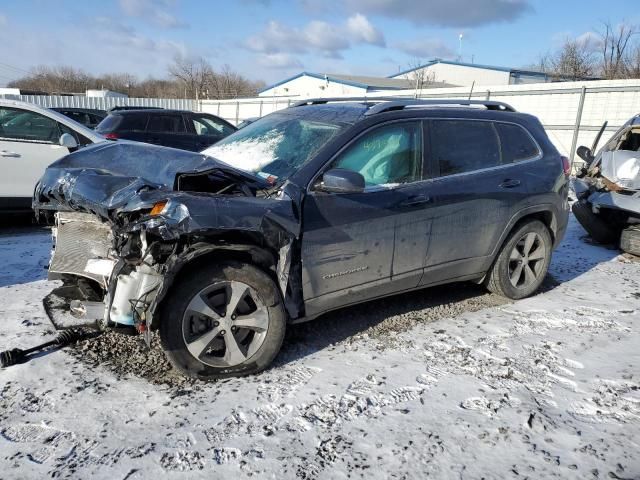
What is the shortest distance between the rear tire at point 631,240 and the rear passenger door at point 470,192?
262 centimetres

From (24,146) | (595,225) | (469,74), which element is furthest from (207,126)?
(469,74)

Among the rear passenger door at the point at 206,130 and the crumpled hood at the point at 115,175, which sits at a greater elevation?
the rear passenger door at the point at 206,130

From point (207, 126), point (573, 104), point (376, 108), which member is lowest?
point (207, 126)

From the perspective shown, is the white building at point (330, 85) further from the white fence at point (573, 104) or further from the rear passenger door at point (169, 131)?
the rear passenger door at point (169, 131)

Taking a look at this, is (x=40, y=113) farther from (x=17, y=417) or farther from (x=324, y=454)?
(x=324, y=454)

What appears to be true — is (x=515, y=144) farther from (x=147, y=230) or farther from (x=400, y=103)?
(x=147, y=230)

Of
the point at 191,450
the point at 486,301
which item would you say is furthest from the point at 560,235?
the point at 191,450

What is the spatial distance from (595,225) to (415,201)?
14.4 ft

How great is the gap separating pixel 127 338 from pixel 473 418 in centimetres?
253

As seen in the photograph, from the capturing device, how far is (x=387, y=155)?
3957 mm

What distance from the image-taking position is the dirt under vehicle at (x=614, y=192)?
649cm

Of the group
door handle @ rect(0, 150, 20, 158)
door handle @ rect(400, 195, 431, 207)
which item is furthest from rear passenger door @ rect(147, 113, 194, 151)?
door handle @ rect(400, 195, 431, 207)

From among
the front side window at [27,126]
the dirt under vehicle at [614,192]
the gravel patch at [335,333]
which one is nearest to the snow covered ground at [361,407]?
the gravel patch at [335,333]

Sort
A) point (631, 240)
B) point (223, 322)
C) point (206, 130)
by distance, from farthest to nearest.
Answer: point (206, 130), point (631, 240), point (223, 322)
